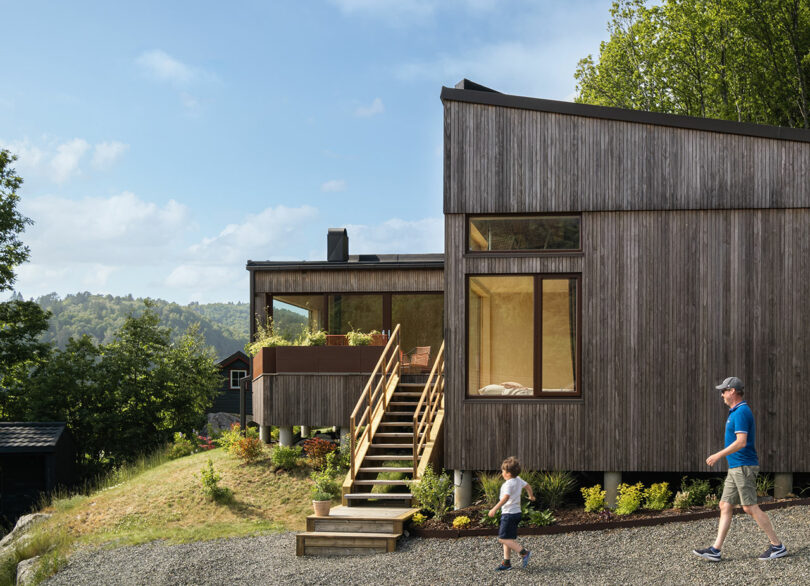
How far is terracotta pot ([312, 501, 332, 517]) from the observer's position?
1175cm

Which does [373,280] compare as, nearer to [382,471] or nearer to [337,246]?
[337,246]

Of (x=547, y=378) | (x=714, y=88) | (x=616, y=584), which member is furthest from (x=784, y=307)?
(x=714, y=88)

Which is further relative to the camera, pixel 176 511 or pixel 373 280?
pixel 373 280

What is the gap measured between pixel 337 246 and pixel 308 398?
261 inches

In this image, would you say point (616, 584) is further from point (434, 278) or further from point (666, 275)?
point (434, 278)

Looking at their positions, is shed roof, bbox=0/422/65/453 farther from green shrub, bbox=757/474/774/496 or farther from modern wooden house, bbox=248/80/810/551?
green shrub, bbox=757/474/774/496

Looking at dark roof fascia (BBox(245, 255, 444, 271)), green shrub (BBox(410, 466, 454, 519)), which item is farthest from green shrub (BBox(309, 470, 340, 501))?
dark roof fascia (BBox(245, 255, 444, 271))

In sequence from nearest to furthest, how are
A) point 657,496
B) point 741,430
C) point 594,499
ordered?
point 741,430, point 657,496, point 594,499

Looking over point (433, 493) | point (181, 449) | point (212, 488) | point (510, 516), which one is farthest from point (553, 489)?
point (181, 449)

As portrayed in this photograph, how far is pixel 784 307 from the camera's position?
39.9 ft

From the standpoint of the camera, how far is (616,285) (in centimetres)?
1238

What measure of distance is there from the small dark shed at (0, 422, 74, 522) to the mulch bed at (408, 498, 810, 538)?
41.4 ft

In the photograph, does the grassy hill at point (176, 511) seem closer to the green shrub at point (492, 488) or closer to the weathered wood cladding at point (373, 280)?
the green shrub at point (492, 488)

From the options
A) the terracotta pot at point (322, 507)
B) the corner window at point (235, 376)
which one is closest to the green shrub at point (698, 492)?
the terracotta pot at point (322, 507)
